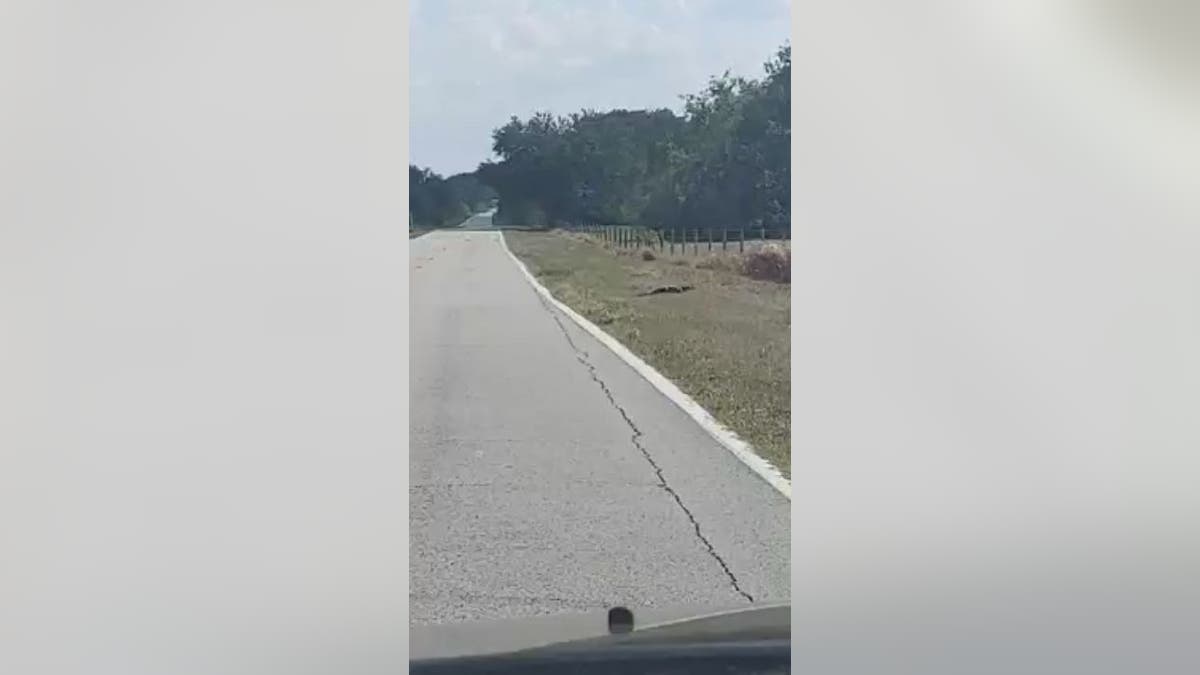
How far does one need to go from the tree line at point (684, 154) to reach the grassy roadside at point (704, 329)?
11cm

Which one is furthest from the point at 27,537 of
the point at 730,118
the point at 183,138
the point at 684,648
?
the point at 730,118

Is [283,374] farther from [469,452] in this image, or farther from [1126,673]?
[1126,673]

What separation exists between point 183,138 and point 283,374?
48cm

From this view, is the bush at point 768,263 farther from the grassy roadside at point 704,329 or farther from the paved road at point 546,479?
the paved road at point 546,479

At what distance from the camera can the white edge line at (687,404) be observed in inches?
94.0

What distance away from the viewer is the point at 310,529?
221 centimetres

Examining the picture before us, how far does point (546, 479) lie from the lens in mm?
2350

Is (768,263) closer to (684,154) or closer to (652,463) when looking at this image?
Answer: (684,154)

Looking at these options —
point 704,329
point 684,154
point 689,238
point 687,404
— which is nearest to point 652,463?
point 687,404

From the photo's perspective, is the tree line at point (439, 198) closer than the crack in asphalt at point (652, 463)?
Yes

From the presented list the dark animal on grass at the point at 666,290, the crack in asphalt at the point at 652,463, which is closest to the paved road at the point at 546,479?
the crack in asphalt at the point at 652,463

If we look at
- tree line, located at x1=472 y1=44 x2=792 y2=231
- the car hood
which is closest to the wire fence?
tree line, located at x1=472 y1=44 x2=792 y2=231

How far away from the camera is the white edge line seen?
7.84 feet

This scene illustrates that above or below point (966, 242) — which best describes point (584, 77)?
above
